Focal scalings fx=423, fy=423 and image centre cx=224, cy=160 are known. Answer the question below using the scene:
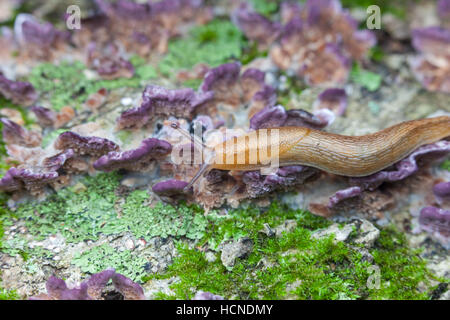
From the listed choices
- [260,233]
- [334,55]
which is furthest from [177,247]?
[334,55]

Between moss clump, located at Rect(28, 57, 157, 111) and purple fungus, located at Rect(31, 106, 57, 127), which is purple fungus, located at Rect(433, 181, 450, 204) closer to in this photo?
moss clump, located at Rect(28, 57, 157, 111)

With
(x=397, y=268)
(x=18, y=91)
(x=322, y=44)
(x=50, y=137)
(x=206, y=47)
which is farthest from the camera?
(x=206, y=47)

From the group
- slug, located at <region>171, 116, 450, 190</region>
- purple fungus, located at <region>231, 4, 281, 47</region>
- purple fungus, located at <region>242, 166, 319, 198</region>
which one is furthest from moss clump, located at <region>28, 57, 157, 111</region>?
purple fungus, located at <region>242, 166, 319, 198</region>

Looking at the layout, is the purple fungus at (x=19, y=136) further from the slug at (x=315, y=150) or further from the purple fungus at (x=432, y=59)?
the purple fungus at (x=432, y=59)

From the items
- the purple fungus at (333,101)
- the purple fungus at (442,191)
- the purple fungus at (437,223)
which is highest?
the purple fungus at (333,101)

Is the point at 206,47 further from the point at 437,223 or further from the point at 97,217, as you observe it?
the point at 437,223

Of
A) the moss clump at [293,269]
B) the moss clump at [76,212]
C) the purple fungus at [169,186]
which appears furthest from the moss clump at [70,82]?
the moss clump at [293,269]

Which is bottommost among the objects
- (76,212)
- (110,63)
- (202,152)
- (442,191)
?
(76,212)

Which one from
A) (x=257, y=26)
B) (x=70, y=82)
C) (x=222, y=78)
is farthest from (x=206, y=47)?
(x=70, y=82)
